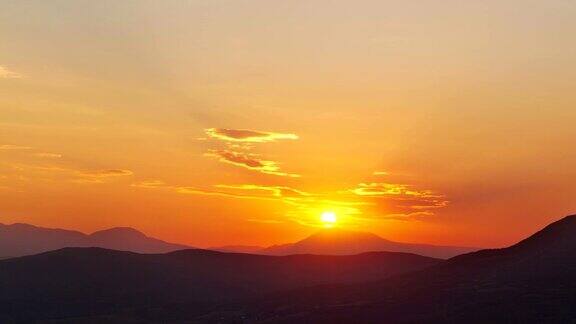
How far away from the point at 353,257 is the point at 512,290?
10983 centimetres

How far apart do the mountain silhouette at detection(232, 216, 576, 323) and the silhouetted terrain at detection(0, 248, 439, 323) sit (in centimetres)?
2642

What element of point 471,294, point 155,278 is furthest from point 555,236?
point 155,278

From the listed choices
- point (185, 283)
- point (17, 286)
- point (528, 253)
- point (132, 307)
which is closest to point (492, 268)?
point (528, 253)

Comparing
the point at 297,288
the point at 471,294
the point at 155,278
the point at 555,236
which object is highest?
the point at 555,236

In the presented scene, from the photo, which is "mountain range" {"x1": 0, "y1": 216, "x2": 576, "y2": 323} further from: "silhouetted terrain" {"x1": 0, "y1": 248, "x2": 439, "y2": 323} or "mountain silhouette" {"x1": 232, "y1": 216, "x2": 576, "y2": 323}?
→ "silhouetted terrain" {"x1": 0, "y1": 248, "x2": 439, "y2": 323}

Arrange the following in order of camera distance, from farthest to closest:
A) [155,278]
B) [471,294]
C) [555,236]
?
[155,278] < [555,236] < [471,294]

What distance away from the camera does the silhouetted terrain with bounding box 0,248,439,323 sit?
133m

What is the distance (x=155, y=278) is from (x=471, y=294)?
315 ft

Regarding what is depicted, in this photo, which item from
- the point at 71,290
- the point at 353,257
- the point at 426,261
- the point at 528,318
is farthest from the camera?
the point at 353,257

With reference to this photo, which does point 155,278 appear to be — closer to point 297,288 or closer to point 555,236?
point 297,288

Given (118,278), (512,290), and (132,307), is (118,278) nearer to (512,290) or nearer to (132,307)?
(132,307)

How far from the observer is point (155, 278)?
543 ft

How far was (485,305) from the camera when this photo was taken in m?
80.1

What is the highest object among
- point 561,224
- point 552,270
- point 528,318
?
point 561,224
